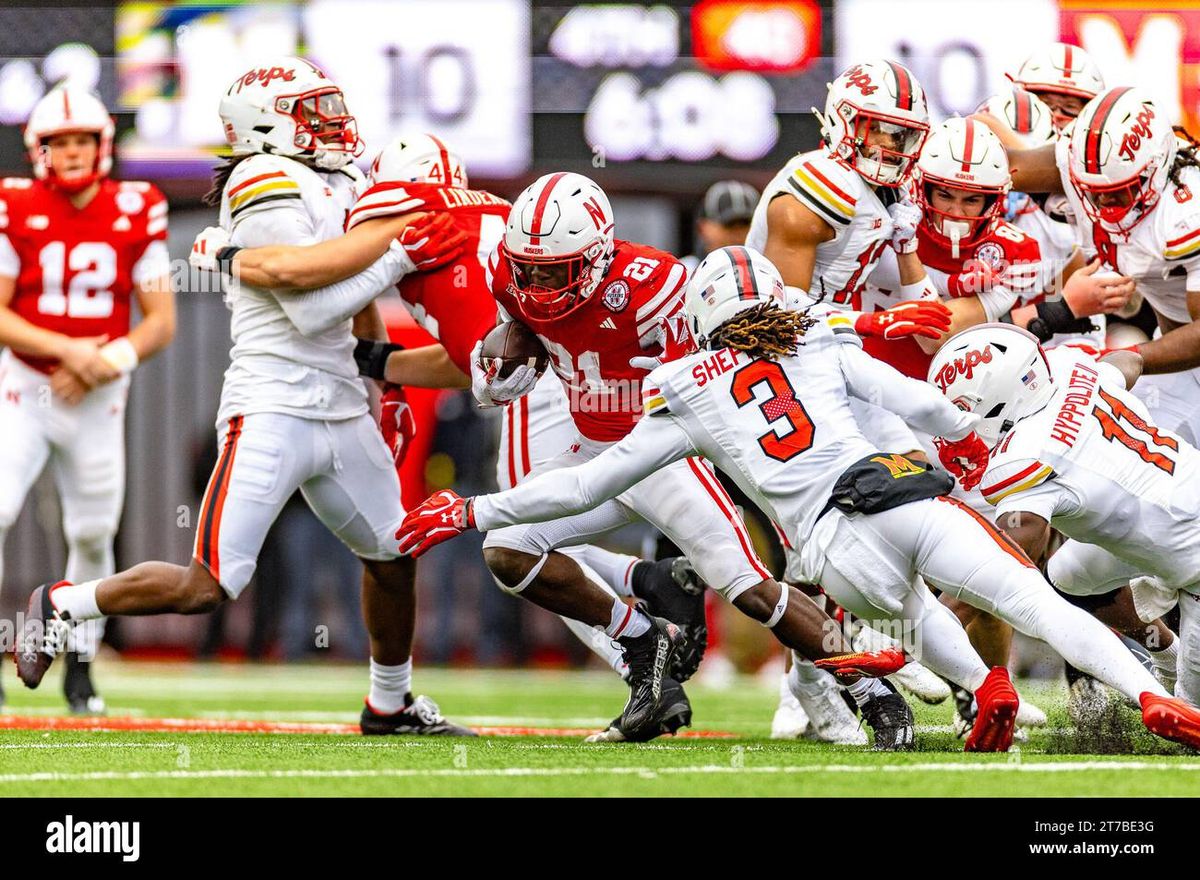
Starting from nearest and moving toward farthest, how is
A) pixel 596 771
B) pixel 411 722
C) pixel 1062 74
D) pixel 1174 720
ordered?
pixel 1174 720, pixel 596 771, pixel 411 722, pixel 1062 74

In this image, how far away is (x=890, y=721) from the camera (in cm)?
529

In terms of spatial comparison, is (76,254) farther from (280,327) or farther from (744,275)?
(744,275)

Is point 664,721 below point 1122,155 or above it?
below

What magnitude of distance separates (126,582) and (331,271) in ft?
3.81

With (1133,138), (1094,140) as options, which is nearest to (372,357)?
(1094,140)

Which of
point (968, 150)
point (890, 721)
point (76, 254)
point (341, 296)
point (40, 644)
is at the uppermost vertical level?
point (968, 150)

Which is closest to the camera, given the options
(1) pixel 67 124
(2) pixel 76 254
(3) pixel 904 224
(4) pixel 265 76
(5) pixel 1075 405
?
(5) pixel 1075 405

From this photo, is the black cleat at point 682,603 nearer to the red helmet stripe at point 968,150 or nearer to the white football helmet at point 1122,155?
the red helmet stripe at point 968,150

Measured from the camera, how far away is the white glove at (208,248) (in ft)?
19.8

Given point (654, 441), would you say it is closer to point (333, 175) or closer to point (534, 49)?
point (333, 175)

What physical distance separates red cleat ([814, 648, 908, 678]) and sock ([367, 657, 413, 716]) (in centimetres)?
194

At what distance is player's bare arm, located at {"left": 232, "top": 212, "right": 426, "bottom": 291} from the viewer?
5.86 metres

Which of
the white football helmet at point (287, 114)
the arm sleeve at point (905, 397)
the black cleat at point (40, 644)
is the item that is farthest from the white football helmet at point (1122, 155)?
the black cleat at point (40, 644)

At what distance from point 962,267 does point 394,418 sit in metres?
2.02
